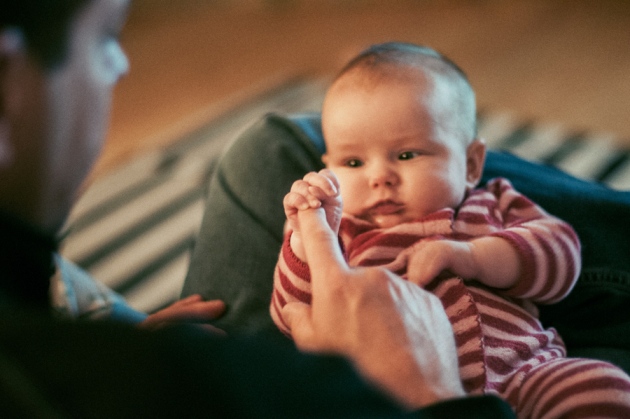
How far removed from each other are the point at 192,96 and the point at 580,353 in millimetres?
2345

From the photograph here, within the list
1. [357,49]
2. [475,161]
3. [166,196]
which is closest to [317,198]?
[475,161]

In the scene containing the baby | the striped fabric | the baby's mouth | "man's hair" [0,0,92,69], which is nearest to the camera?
"man's hair" [0,0,92,69]

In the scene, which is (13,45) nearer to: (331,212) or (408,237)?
A: (331,212)

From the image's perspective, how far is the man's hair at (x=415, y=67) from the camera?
848mm

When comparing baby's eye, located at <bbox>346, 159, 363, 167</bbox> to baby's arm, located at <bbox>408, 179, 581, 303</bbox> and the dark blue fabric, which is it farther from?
the dark blue fabric

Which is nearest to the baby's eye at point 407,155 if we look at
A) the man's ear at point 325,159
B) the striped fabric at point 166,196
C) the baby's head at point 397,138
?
the baby's head at point 397,138

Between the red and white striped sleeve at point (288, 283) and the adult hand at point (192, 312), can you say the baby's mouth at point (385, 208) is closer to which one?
the red and white striped sleeve at point (288, 283)

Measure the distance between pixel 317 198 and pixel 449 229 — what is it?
0.21 meters

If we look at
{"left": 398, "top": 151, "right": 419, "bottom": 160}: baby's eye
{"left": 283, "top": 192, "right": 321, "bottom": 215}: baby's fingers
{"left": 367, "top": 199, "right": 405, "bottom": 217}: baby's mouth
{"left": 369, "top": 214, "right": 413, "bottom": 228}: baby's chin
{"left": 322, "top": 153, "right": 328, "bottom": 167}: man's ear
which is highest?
{"left": 283, "top": 192, "right": 321, "bottom": 215}: baby's fingers

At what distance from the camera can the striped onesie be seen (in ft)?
2.11

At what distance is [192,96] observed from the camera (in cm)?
285

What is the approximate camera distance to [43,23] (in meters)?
0.46

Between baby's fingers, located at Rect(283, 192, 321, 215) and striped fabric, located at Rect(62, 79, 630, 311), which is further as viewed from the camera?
striped fabric, located at Rect(62, 79, 630, 311)

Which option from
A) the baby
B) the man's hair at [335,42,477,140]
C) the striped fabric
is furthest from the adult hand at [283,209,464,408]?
the striped fabric
